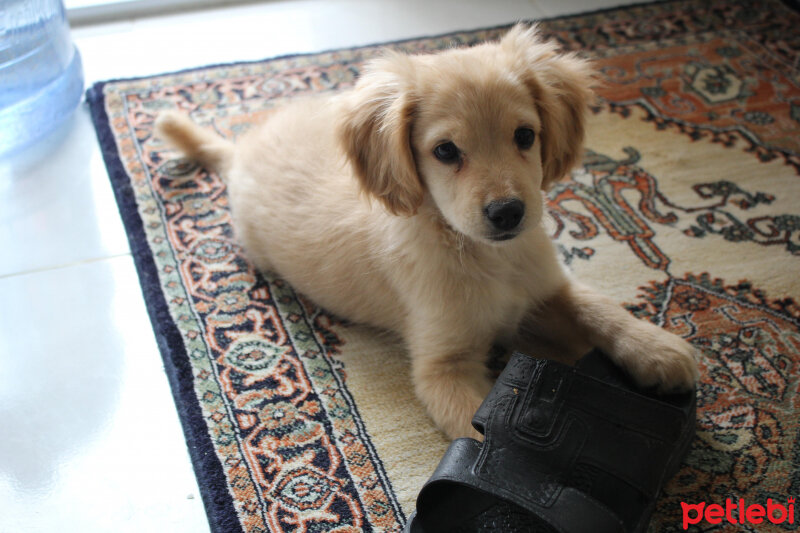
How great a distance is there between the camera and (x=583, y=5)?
315 cm

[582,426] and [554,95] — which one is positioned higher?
[554,95]

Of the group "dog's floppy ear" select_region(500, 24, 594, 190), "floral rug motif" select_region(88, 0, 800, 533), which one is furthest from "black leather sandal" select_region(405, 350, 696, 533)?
"dog's floppy ear" select_region(500, 24, 594, 190)

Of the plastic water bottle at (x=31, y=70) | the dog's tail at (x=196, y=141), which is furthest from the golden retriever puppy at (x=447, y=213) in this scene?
the plastic water bottle at (x=31, y=70)

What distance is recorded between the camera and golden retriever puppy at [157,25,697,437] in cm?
143

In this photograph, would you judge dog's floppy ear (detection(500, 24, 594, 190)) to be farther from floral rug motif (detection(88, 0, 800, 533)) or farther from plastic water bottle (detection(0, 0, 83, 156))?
plastic water bottle (detection(0, 0, 83, 156))

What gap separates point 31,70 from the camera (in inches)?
98.0

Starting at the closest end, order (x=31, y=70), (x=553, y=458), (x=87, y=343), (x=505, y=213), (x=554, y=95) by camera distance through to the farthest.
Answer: (x=553, y=458)
(x=505, y=213)
(x=554, y=95)
(x=87, y=343)
(x=31, y=70)

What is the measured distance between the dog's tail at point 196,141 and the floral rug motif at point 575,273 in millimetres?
60

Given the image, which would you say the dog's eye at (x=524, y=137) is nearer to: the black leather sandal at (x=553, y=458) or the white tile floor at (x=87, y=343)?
the black leather sandal at (x=553, y=458)

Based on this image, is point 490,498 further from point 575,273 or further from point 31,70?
point 31,70

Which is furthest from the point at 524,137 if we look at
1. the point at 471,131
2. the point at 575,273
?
the point at 575,273

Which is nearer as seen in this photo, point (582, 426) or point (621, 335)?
point (582, 426)

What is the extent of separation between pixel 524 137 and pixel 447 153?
15cm

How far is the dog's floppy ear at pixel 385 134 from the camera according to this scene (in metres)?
1.48
